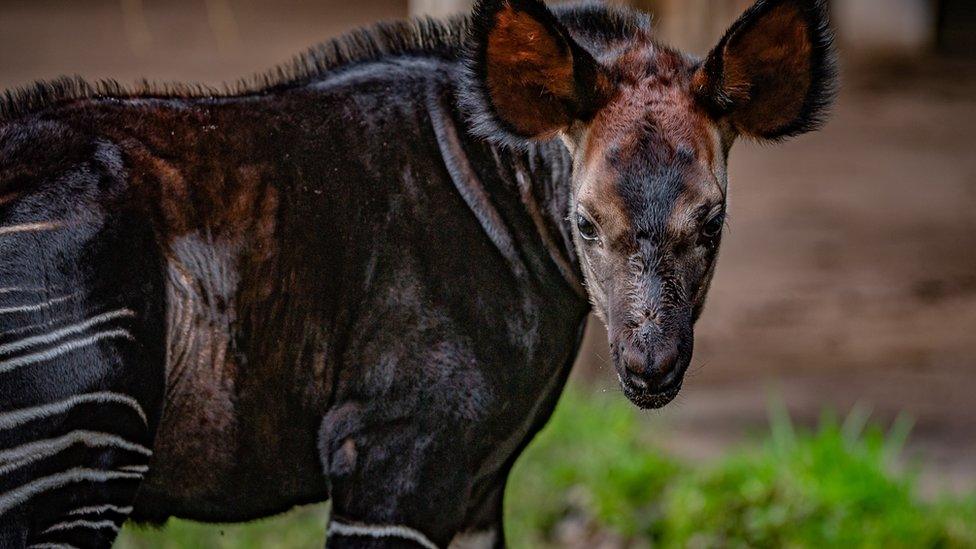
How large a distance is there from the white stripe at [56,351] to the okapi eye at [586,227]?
1164 mm

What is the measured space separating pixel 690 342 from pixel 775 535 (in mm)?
2918

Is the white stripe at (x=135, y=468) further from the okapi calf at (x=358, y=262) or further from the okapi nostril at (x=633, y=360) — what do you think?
the okapi nostril at (x=633, y=360)

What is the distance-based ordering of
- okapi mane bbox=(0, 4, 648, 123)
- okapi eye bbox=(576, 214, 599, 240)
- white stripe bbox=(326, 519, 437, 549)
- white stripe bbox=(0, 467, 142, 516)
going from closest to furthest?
white stripe bbox=(0, 467, 142, 516), okapi eye bbox=(576, 214, 599, 240), white stripe bbox=(326, 519, 437, 549), okapi mane bbox=(0, 4, 648, 123)

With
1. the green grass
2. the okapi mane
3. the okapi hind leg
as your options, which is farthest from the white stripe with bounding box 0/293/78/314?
the green grass

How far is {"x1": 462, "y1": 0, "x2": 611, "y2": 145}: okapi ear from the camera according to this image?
143 inches

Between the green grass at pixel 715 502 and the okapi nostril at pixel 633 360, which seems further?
the green grass at pixel 715 502

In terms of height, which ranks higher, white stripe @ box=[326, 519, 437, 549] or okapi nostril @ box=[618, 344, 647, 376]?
okapi nostril @ box=[618, 344, 647, 376]

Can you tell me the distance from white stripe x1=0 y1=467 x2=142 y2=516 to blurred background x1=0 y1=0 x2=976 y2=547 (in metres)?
1.56

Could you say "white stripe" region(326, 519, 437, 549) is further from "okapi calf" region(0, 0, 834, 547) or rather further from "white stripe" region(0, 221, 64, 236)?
"white stripe" region(0, 221, 64, 236)

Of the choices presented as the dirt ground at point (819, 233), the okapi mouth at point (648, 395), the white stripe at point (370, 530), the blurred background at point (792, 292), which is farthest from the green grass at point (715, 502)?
the okapi mouth at point (648, 395)

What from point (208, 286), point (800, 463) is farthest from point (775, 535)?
point (208, 286)

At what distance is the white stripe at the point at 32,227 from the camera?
344 centimetres

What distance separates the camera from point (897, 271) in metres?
10.1

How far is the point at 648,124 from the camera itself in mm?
3623
